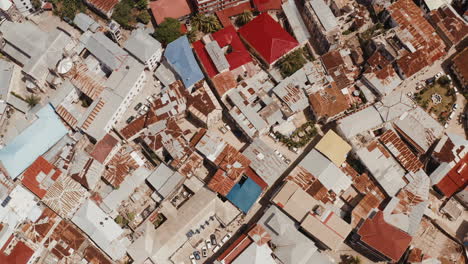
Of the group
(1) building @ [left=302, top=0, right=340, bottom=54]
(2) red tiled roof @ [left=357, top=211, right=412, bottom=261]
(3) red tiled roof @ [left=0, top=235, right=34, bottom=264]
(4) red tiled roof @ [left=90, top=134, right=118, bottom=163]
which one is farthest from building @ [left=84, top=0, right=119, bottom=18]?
(2) red tiled roof @ [left=357, top=211, right=412, bottom=261]

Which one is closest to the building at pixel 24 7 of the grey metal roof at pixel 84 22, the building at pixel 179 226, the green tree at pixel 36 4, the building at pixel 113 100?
the green tree at pixel 36 4

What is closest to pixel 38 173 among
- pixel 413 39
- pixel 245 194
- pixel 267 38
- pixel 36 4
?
pixel 36 4

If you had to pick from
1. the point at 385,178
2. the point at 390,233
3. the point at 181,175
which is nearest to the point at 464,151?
the point at 385,178

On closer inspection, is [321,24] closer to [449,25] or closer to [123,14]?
[449,25]

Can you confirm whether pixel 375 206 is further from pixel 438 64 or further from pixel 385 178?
pixel 438 64

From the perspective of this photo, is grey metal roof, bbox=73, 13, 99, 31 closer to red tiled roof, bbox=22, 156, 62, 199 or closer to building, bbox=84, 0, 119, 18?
building, bbox=84, 0, 119, 18

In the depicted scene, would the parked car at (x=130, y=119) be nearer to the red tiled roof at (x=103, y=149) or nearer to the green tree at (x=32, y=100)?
the red tiled roof at (x=103, y=149)
